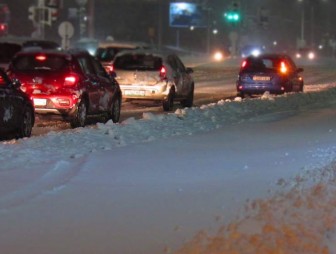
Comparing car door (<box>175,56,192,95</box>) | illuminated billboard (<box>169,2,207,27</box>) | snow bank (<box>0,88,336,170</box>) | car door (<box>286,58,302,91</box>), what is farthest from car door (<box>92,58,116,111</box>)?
illuminated billboard (<box>169,2,207,27</box>)

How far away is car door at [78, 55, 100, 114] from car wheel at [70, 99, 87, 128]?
9.5 inches

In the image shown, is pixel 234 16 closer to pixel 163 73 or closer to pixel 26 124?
pixel 163 73

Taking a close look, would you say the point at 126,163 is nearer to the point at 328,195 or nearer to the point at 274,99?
the point at 328,195

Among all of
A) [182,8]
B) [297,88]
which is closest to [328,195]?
[297,88]

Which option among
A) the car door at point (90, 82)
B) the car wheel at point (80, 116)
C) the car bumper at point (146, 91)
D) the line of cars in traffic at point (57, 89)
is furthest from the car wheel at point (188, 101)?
the car wheel at point (80, 116)

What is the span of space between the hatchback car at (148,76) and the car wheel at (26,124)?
6417 millimetres

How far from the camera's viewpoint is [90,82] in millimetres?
15148

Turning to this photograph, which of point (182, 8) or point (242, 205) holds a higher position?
point (182, 8)

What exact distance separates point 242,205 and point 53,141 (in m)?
4.74

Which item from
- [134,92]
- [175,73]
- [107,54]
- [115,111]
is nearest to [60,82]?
[115,111]

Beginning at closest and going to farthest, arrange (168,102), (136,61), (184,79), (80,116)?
(80,116), (168,102), (136,61), (184,79)

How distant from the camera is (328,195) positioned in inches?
287

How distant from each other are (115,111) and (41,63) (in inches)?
94.9

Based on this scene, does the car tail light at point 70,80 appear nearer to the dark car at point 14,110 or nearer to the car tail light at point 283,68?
the dark car at point 14,110
